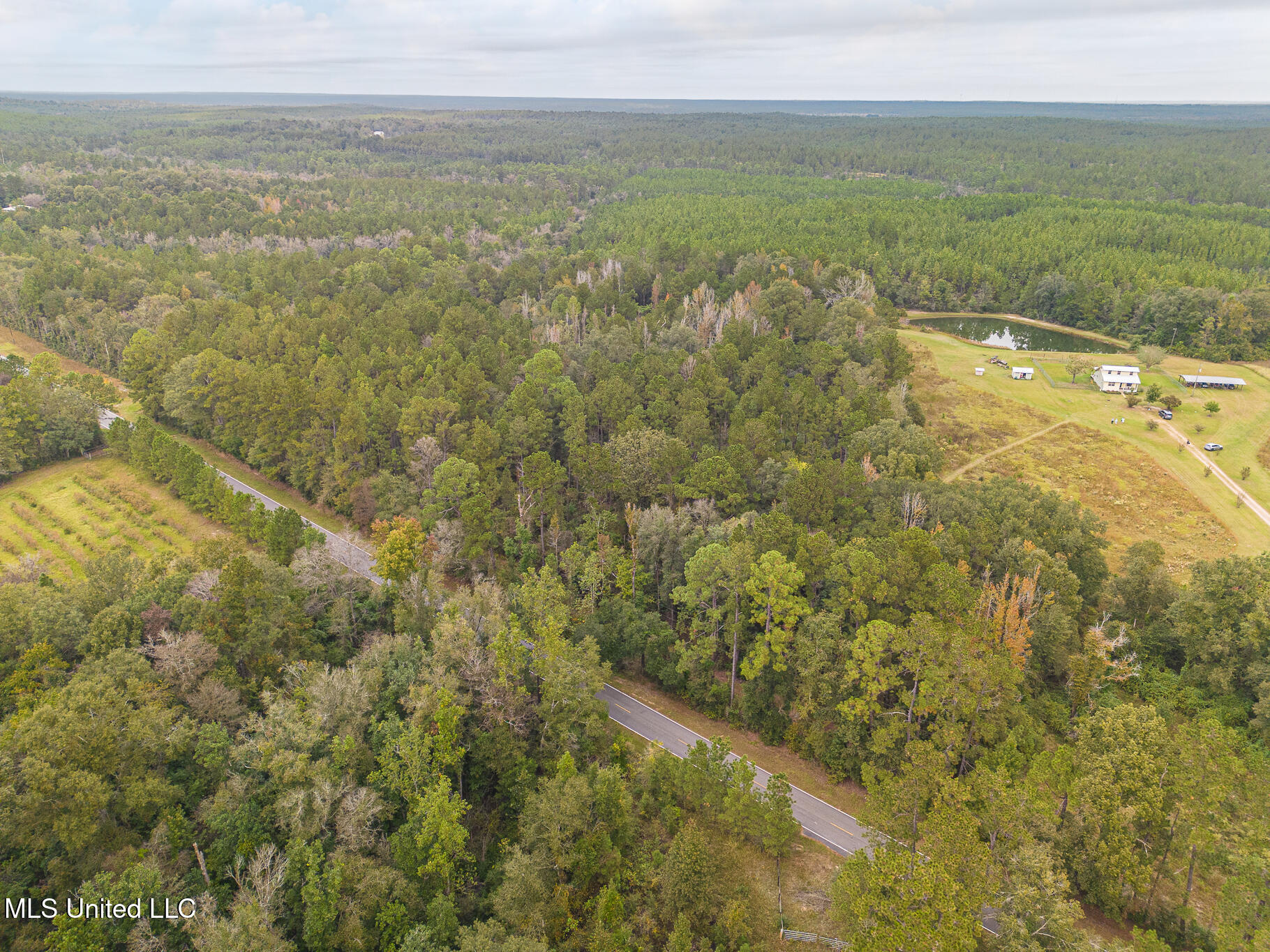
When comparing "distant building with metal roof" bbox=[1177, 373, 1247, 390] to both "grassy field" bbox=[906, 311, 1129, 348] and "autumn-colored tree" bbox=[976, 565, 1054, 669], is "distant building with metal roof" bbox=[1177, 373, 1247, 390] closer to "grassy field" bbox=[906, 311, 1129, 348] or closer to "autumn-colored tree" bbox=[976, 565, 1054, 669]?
"grassy field" bbox=[906, 311, 1129, 348]

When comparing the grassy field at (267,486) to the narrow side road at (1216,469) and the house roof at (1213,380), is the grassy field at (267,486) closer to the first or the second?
the narrow side road at (1216,469)

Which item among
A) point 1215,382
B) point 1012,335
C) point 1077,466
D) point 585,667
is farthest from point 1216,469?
point 585,667

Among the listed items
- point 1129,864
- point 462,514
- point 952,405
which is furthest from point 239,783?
point 952,405

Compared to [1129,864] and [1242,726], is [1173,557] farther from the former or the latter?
[1129,864]

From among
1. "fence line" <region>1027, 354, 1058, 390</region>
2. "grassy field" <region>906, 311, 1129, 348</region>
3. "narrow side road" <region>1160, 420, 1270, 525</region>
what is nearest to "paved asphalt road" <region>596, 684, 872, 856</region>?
"narrow side road" <region>1160, 420, 1270, 525</region>

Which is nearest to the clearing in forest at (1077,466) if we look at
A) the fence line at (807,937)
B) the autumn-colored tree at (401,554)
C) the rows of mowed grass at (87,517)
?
the fence line at (807,937)
